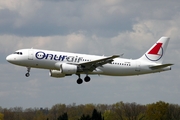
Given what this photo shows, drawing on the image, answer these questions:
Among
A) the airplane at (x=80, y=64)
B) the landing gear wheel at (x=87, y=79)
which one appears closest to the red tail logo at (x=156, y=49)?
the airplane at (x=80, y=64)

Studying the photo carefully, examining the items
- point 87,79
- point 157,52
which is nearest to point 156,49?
point 157,52

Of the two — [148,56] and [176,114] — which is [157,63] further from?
[176,114]

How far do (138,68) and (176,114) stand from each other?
85.0 m

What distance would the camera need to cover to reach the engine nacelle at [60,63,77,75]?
87562 mm

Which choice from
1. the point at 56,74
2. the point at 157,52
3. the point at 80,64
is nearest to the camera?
the point at 80,64

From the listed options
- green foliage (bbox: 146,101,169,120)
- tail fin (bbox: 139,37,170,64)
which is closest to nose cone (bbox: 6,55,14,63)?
tail fin (bbox: 139,37,170,64)

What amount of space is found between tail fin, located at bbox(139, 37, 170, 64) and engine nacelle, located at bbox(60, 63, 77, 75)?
1458cm

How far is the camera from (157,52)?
3937 inches

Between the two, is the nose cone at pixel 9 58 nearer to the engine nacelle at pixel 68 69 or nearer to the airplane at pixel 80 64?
the airplane at pixel 80 64

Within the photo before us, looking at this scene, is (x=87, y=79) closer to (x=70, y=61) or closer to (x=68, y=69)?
(x=70, y=61)

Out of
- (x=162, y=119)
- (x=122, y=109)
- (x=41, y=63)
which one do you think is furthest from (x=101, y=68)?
(x=122, y=109)

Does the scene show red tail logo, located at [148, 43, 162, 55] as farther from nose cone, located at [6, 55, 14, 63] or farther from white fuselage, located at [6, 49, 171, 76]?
nose cone, located at [6, 55, 14, 63]

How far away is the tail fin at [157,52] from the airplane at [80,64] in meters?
0.56

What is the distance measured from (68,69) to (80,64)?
6.80 feet
